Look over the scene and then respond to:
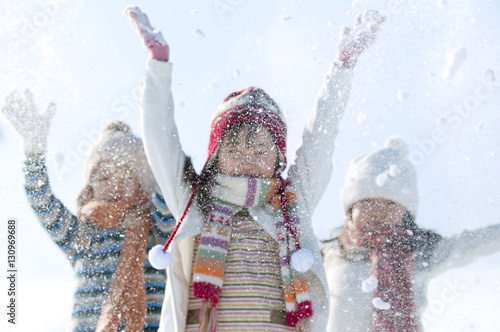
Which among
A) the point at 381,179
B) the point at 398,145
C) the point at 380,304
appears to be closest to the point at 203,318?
the point at 380,304

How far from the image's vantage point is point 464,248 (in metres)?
3.28

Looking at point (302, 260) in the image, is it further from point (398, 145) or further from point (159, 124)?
point (398, 145)

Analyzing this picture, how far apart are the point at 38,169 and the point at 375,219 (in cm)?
228

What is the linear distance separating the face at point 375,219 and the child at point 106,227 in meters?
1.29

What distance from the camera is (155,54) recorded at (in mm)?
2604

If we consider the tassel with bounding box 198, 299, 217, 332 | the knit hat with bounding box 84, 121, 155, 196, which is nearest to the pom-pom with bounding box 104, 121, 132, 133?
the knit hat with bounding box 84, 121, 155, 196

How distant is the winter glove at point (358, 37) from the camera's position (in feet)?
9.55

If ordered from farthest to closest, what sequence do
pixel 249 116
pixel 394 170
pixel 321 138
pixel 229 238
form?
1. pixel 394 170
2. pixel 321 138
3. pixel 249 116
4. pixel 229 238

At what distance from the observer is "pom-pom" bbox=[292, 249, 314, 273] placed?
232cm

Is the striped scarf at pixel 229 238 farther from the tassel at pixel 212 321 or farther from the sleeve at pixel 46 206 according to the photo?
the sleeve at pixel 46 206

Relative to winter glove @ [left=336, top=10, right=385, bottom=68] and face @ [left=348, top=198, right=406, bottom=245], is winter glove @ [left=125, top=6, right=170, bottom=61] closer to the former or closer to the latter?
winter glove @ [left=336, top=10, right=385, bottom=68]

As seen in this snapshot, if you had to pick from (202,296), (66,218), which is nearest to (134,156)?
(66,218)

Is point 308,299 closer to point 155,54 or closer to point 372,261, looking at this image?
point 372,261

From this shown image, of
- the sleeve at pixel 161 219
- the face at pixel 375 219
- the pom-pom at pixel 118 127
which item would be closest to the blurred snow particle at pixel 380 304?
the face at pixel 375 219
